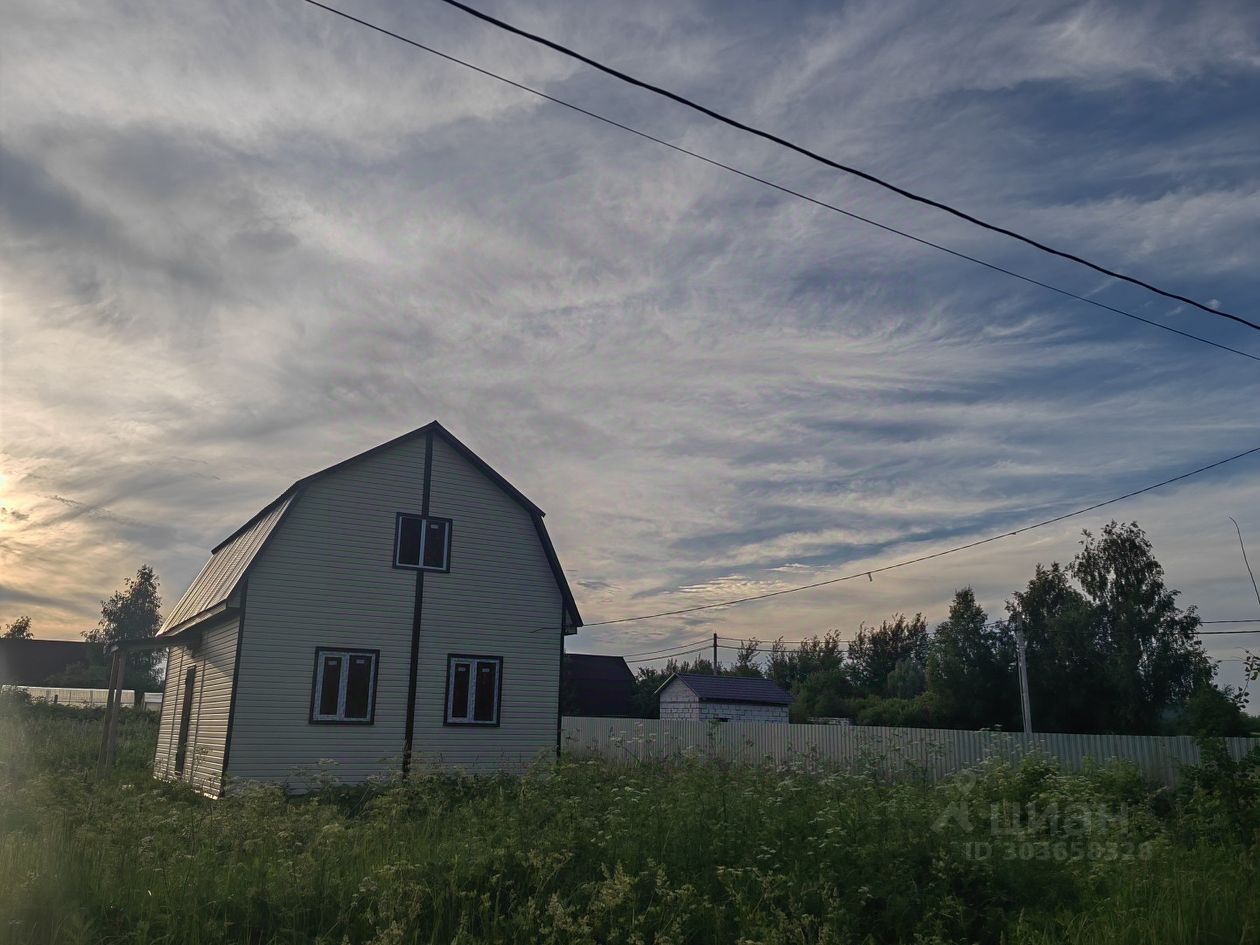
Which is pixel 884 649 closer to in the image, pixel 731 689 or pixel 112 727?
pixel 731 689

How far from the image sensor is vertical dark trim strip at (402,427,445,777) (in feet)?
63.4

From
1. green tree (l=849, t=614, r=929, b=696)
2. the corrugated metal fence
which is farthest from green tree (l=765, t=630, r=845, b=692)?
the corrugated metal fence

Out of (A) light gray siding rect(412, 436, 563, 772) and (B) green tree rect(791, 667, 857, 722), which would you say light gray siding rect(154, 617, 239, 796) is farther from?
(B) green tree rect(791, 667, 857, 722)

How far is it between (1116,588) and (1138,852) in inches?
1294

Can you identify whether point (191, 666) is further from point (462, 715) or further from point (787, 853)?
point (787, 853)

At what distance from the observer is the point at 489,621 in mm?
20844

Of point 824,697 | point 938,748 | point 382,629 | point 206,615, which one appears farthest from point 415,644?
point 824,697

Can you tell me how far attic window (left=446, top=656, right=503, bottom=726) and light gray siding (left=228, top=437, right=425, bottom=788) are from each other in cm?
103

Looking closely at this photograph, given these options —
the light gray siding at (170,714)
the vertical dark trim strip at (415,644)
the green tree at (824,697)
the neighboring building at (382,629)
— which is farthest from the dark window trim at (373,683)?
the green tree at (824,697)

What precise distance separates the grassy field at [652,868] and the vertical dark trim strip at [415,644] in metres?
8.63

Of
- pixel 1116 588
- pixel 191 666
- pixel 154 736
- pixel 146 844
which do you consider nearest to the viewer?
pixel 146 844

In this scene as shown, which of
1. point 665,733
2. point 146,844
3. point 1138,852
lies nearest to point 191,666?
point 665,733

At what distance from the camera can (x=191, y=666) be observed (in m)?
22.5

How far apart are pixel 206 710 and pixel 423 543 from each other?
564cm
